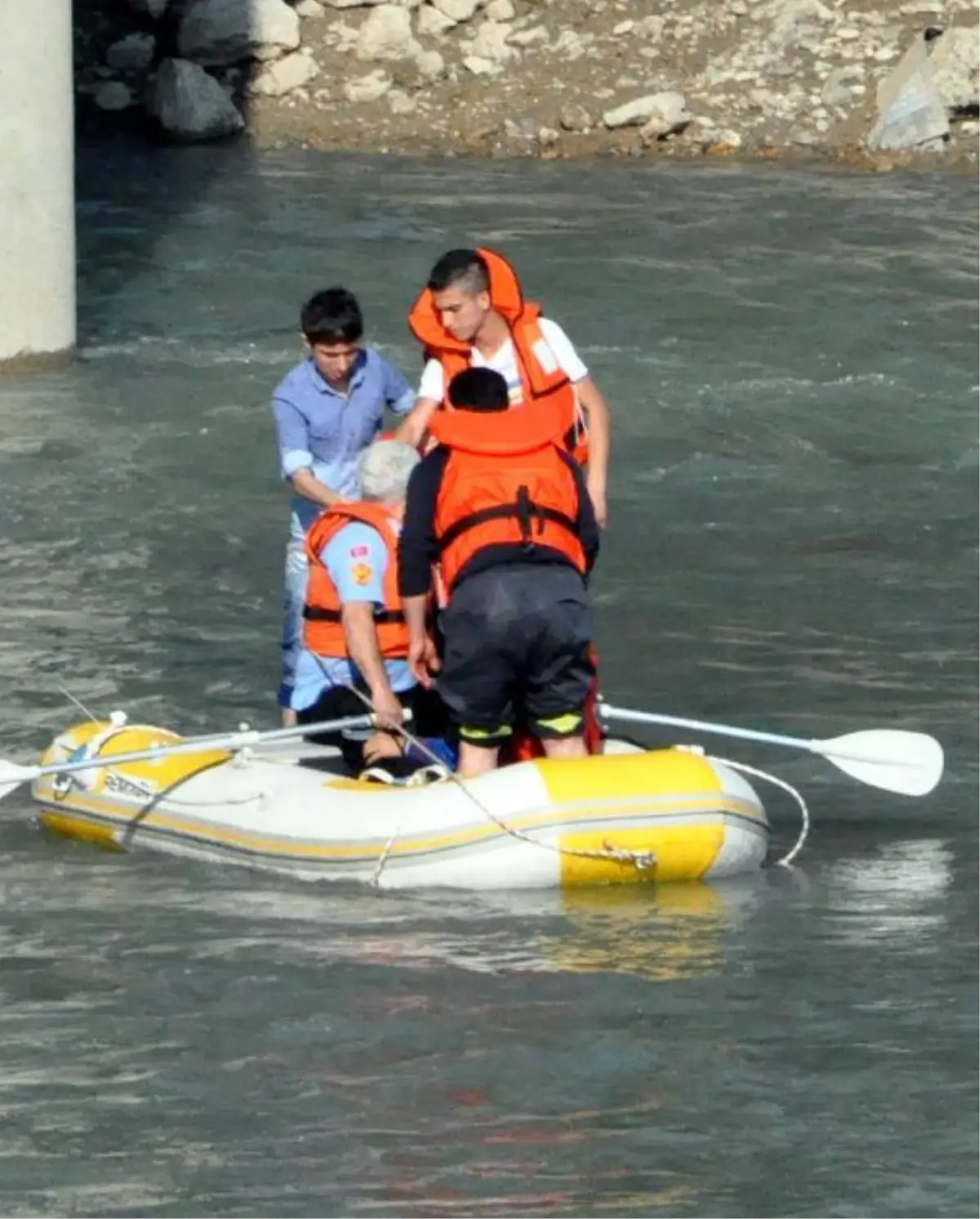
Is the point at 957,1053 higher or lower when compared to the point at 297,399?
lower

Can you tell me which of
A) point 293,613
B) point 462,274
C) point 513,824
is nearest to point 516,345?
point 462,274

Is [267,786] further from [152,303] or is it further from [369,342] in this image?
[152,303]

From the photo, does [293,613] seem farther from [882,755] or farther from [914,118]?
[914,118]

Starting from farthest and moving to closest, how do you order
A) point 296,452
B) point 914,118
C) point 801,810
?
point 914,118 → point 296,452 → point 801,810

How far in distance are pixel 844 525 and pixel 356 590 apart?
5.42 meters

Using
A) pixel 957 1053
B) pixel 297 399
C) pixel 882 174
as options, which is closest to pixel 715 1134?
pixel 957 1053

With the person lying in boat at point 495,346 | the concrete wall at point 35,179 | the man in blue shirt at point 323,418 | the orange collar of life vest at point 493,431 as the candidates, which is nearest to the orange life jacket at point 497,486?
the orange collar of life vest at point 493,431

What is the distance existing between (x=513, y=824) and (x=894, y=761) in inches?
50.9

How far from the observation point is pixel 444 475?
7.56 metres

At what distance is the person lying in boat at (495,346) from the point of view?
27.2 ft

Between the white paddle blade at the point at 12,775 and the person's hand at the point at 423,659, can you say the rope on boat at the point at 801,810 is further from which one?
the white paddle blade at the point at 12,775

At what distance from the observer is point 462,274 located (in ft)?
27.1

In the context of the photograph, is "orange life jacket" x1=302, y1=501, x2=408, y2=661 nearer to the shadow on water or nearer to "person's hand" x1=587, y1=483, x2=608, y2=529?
"person's hand" x1=587, y1=483, x2=608, y2=529

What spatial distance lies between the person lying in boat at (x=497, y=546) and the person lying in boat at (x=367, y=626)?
0.74 ft
